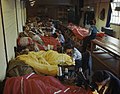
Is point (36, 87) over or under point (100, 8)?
under

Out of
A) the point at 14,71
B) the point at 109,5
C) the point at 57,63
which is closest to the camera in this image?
the point at 14,71

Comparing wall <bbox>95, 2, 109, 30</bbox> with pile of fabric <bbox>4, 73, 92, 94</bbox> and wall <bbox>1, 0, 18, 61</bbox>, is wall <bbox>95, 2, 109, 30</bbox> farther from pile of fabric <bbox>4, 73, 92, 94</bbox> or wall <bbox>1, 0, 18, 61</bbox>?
pile of fabric <bbox>4, 73, 92, 94</bbox>

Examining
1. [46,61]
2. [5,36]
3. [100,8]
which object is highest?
[100,8]

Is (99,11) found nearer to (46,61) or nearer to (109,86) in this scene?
(46,61)

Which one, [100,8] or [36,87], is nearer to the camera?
[36,87]

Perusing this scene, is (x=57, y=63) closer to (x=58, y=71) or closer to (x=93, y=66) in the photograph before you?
(x=58, y=71)

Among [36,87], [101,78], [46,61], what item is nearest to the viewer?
[36,87]

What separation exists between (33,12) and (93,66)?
9.04m

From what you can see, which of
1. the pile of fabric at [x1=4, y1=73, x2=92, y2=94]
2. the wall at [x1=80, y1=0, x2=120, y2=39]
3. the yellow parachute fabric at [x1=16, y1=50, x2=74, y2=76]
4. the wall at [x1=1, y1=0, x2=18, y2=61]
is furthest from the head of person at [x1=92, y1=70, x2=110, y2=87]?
the wall at [x1=80, y1=0, x2=120, y2=39]

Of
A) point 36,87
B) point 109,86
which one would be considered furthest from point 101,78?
point 36,87

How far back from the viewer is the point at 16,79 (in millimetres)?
2012

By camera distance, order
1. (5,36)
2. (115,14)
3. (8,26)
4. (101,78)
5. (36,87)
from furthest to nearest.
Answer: (115,14), (8,26), (5,36), (101,78), (36,87)

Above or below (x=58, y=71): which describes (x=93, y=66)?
below

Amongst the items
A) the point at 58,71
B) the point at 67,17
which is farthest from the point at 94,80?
the point at 67,17
